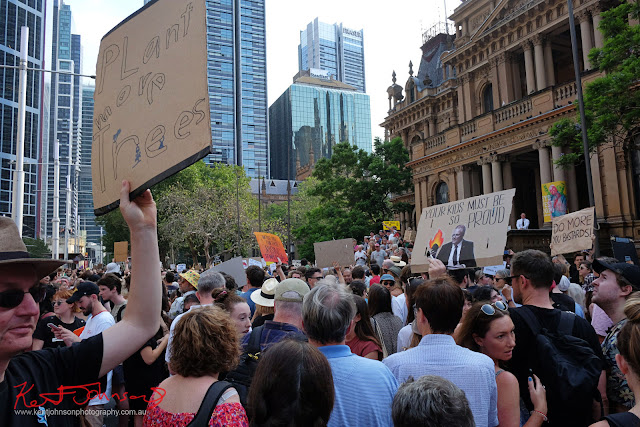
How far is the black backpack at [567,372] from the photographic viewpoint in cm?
318

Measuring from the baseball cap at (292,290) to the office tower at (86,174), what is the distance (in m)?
56.1

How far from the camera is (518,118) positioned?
25.5 meters

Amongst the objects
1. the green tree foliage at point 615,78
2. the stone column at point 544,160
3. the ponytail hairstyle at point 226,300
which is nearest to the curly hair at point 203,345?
the ponytail hairstyle at point 226,300

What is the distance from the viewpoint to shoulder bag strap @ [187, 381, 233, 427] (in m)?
2.47

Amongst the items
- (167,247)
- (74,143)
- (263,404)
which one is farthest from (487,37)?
(74,143)

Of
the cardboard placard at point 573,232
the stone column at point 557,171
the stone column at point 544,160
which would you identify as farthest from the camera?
the stone column at point 544,160

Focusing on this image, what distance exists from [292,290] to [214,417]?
6.11ft

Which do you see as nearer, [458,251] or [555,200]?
[458,251]

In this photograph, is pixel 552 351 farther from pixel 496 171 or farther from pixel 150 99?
pixel 496 171

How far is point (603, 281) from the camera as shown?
4441 mm

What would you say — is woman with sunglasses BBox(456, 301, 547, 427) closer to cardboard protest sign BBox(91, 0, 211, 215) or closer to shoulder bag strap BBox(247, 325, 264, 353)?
shoulder bag strap BBox(247, 325, 264, 353)

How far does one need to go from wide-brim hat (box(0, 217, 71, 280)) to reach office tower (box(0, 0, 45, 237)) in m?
40.2

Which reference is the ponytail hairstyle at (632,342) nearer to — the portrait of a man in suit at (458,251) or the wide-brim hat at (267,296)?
the wide-brim hat at (267,296)

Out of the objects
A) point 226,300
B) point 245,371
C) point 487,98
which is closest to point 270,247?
point 226,300
